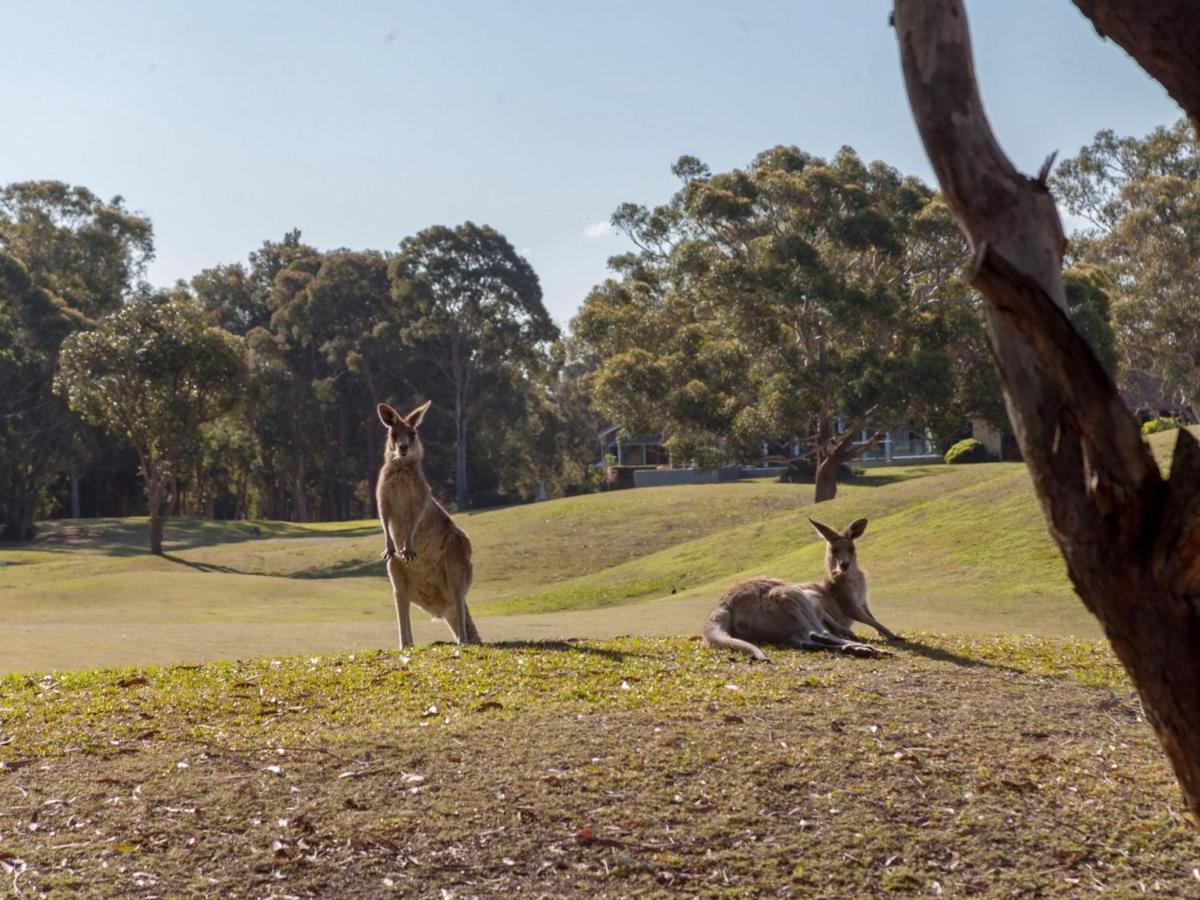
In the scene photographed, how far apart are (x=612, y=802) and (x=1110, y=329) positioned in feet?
149

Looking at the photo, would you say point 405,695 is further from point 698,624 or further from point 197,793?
point 698,624

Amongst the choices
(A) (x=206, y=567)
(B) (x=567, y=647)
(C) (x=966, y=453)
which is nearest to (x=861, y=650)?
(B) (x=567, y=647)

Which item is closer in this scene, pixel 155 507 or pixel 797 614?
pixel 797 614

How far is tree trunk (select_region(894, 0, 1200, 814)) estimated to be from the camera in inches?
172

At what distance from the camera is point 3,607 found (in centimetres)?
2623

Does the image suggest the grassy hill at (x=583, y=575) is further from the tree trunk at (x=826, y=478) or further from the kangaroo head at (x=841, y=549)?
the kangaroo head at (x=841, y=549)

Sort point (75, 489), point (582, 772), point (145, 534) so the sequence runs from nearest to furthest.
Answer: point (582, 772) < point (145, 534) < point (75, 489)

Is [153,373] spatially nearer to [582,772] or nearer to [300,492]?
[300,492]

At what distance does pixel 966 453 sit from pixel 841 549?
47301 mm

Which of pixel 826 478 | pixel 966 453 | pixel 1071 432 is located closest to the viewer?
pixel 1071 432

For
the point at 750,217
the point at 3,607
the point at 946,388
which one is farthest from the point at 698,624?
the point at 750,217

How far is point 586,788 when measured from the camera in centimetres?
780

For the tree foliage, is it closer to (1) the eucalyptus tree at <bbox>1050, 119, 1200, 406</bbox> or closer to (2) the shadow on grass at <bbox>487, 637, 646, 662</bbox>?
(1) the eucalyptus tree at <bbox>1050, 119, 1200, 406</bbox>

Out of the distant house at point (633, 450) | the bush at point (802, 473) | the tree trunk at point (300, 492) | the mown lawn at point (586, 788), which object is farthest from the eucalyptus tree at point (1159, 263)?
the mown lawn at point (586, 788)
